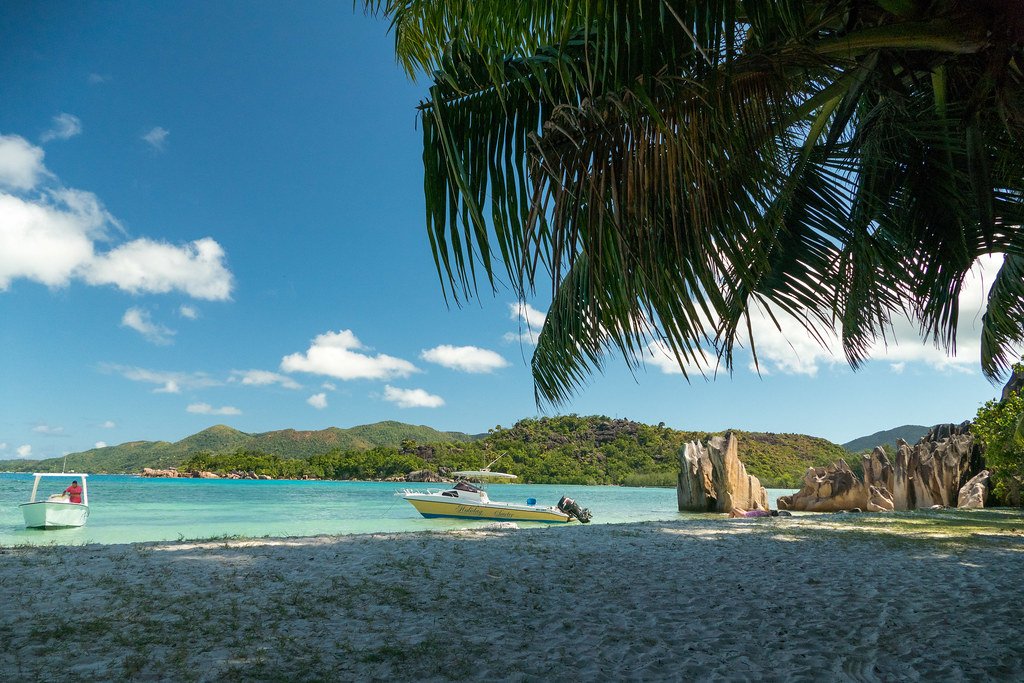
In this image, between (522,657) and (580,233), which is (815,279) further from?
(522,657)

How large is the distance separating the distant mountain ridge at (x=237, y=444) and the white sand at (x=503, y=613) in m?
70.9

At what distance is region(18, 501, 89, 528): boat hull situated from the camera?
14484mm

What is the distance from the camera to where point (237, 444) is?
84812mm

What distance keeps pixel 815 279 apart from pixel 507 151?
2080mm

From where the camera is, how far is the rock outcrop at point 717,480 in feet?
67.3

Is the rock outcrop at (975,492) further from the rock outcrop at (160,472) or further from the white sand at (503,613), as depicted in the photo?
the rock outcrop at (160,472)

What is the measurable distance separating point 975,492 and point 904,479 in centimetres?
241

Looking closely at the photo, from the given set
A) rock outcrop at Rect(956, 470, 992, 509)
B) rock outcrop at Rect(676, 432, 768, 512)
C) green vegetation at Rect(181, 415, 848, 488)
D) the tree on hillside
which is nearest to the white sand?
the tree on hillside

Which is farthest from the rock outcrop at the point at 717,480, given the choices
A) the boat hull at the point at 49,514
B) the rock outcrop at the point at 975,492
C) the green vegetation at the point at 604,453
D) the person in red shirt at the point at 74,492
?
the green vegetation at the point at 604,453

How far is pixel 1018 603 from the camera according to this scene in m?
4.46

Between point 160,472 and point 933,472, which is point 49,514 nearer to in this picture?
point 933,472

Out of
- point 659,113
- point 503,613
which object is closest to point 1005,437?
point 503,613

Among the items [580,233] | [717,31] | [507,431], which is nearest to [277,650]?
[580,233]

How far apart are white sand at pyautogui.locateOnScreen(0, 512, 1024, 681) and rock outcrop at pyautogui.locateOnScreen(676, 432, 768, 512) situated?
13586 millimetres
